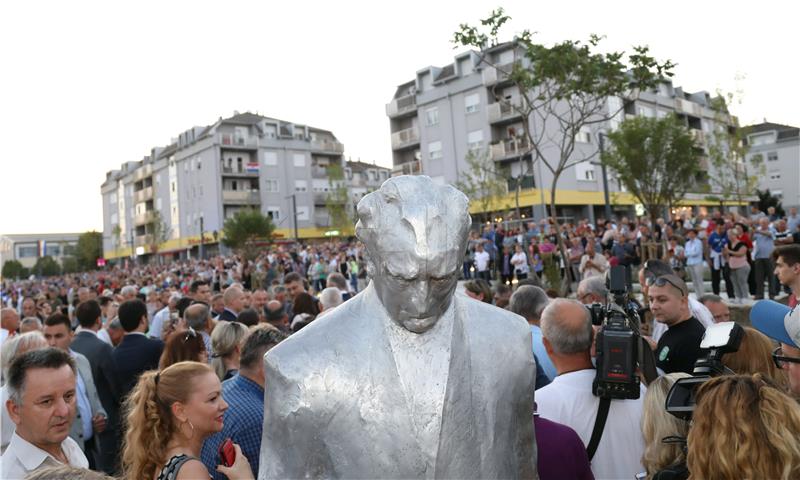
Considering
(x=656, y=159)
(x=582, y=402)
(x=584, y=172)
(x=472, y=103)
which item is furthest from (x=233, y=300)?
(x=472, y=103)

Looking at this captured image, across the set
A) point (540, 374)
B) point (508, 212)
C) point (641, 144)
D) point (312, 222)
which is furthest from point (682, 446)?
point (312, 222)

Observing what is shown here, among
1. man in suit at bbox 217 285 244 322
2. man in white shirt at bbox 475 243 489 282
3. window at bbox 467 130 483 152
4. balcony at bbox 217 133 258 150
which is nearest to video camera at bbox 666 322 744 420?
man in suit at bbox 217 285 244 322

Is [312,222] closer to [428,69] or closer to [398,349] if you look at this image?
[428,69]

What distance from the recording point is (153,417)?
118 inches

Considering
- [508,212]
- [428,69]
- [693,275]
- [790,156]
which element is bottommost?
[693,275]

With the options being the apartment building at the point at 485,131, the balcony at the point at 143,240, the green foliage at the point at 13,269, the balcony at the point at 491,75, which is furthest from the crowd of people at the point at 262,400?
the green foliage at the point at 13,269

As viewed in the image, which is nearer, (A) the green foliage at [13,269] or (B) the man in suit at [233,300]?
(B) the man in suit at [233,300]

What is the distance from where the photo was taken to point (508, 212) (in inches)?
1486

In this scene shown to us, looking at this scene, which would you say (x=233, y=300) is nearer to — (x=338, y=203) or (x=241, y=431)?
(x=241, y=431)

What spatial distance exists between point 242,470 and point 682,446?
72.7 inches

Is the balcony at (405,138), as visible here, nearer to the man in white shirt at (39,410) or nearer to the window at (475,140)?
the window at (475,140)

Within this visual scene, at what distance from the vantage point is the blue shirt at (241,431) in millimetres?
3295

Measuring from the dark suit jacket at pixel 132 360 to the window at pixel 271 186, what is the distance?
187 ft

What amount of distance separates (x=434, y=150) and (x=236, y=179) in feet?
74.3
